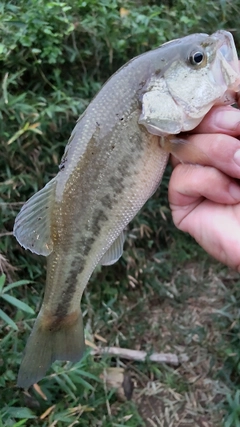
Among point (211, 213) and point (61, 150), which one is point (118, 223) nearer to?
point (211, 213)

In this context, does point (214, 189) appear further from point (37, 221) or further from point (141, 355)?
point (141, 355)

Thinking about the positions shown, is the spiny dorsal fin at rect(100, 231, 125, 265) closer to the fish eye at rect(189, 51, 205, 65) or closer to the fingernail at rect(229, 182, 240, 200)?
the fingernail at rect(229, 182, 240, 200)

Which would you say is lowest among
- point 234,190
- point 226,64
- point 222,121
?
point 234,190

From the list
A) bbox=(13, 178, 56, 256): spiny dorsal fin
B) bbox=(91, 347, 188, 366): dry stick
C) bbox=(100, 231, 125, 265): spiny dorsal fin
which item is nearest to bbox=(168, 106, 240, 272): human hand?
bbox=(100, 231, 125, 265): spiny dorsal fin

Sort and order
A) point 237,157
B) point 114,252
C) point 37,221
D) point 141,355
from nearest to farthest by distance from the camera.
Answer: point 237,157 → point 37,221 → point 114,252 → point 141,355

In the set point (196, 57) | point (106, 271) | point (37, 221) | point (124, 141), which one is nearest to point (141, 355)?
point (106, 271)

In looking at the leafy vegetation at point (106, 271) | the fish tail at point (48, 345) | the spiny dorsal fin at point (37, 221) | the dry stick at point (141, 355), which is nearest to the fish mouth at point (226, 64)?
the spiny dorsal fin at point (37, 221)

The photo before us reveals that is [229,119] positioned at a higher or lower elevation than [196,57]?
lower

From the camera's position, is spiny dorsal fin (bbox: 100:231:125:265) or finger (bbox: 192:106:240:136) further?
spiny dorsal fin (bbox: 100:231:125:265)

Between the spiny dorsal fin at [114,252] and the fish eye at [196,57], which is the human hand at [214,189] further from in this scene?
the spiny dorsal fin at [114,252]
